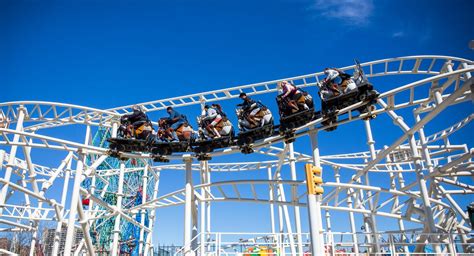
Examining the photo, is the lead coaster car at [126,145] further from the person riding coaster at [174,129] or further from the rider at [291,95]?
the rider at [291,95]

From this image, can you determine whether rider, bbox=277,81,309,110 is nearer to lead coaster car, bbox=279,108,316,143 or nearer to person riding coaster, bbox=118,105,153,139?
lead coaster car, bbox=279,108,316,143

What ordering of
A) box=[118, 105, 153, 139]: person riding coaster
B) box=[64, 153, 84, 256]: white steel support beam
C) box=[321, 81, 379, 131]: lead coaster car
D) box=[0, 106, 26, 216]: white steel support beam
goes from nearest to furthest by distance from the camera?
box=[321, 81, 379, 131]: lead coaster car, box=[64, 153, 84, 256]: white steel support beam, box=[118, 105, 153, 139]: person riding coaster, box=[0, 106, 26, 216]: white steel support beam

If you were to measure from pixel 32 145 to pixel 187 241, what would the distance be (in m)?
6.05

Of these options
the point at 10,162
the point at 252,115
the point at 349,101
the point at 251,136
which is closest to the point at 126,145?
the point at 251,136

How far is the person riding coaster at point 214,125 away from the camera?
35.9ft

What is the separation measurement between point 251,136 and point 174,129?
2767mm

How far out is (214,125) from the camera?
36.2 feet

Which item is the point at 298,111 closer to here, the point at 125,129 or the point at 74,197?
the point at 125,129

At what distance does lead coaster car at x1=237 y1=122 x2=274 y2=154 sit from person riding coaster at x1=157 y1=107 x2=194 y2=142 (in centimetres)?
186

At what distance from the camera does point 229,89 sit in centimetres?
1423

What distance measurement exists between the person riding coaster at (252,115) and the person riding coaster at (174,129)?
1870 millimetres

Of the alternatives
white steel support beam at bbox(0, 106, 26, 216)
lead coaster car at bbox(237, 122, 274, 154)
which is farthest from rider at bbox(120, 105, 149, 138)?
white steel support beam at bbox(0, 106, 26, 216)

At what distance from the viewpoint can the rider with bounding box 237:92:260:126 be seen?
34.1 feet

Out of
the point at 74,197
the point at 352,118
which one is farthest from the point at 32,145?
the point at 352,118
